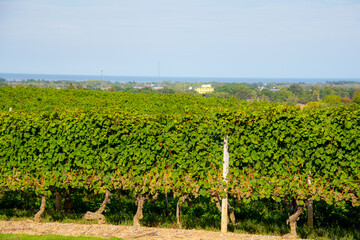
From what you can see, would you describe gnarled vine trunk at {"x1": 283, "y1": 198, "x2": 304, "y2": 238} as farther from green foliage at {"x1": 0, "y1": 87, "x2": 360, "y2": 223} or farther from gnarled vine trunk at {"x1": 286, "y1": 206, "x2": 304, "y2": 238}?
green foliage at {"x1": 0, "y1": 87, "x2": 360, "y2": 223}

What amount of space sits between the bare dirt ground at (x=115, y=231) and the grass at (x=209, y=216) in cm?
63

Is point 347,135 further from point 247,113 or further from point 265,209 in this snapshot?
point 265,209

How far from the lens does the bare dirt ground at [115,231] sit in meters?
7.47

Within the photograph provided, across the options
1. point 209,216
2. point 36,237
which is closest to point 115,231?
point 36,237

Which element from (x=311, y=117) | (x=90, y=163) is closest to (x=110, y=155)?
(x=90, y=163)

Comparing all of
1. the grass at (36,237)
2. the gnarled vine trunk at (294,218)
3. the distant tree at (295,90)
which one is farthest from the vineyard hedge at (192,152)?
the distant tree at (295,90)

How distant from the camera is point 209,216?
934cm

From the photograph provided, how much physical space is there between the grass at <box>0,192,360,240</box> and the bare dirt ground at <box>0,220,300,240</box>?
63 centimetres

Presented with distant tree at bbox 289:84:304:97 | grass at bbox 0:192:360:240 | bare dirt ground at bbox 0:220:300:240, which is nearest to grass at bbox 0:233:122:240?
bare dirt ground at bbox 0:220:300:240

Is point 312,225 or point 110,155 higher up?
point 110,155

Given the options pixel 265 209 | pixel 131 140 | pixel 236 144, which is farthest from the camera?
pixel 265 209

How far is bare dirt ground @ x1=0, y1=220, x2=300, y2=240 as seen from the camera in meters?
7.47

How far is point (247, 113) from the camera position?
7562mm

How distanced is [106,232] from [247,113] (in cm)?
399
